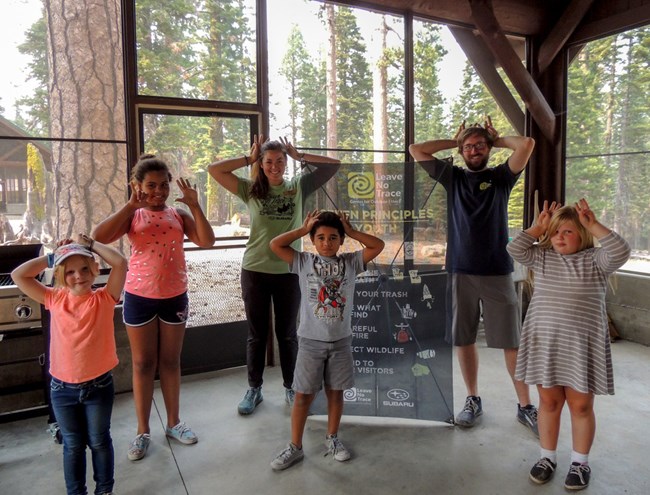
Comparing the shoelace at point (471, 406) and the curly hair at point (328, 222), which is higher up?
the curly hair at point (328, 222)

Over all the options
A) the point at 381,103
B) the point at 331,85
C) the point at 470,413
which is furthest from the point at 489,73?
the point at 470,413

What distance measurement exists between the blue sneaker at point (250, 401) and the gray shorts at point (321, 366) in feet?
2.48

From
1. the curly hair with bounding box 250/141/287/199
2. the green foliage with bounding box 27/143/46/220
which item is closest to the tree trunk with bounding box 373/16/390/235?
the curly hair with bounding box 250/141/287/199

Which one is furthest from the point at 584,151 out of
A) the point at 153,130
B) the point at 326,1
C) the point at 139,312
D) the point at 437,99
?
the point at 139,312

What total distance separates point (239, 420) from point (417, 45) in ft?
11.6

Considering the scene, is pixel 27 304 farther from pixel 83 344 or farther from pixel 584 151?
pixel 584 151

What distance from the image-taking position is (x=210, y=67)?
3.54 metres

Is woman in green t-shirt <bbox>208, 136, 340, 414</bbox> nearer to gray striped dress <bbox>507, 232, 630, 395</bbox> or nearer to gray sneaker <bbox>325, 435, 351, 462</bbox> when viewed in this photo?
gray sneaker <bbox>325, 435, 351, 462</bbox>

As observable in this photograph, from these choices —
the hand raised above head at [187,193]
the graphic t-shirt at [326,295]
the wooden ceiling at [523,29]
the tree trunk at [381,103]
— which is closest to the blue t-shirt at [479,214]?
the graphic t-shirt at [326,295]

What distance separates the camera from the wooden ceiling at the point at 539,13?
13.1 ft

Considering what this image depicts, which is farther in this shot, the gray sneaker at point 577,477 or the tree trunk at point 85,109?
the tree trunk at point 85,109

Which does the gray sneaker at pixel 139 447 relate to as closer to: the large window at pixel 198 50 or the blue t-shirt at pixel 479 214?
the blue t-shirt at pixel 479 214

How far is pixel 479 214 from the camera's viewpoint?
2717 mm

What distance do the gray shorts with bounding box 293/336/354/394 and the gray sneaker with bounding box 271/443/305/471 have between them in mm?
313
